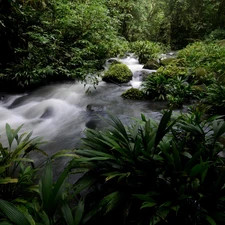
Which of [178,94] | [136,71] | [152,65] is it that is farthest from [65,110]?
[152,65]

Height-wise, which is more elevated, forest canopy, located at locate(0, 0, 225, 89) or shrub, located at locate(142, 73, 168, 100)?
forest canopy, located at locate(0, 0, 225, 89)

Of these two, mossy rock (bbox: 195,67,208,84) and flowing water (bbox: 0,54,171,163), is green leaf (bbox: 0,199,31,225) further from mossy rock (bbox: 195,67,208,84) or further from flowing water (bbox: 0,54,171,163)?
mossy rock (bbox: 195,67,208,84)

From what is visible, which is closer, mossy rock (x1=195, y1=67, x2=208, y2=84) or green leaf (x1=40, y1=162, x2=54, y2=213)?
Result: green leaf (x1=40, y1=162, x2=54, y2=213)

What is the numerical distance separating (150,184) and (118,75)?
7.44m

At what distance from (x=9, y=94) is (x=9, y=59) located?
4.62ft

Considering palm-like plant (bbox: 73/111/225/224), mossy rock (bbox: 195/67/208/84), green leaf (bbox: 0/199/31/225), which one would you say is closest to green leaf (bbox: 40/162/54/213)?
green leaf (bbox: 0/199/31/225)

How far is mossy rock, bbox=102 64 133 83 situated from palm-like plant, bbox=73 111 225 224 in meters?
6.64

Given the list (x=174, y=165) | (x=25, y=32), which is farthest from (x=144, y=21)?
(x=174, y=165)

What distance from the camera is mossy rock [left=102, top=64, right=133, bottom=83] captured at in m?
9.16

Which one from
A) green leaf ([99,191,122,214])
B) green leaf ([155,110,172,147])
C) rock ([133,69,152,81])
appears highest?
green leaf ([155,110,172,147])

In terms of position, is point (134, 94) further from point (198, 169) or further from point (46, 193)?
point (46, 193)

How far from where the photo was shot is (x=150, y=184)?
88.6 inches

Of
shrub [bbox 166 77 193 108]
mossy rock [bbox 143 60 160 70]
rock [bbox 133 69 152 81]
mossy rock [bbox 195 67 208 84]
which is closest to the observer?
shrub [bbox 166 77 193 108]

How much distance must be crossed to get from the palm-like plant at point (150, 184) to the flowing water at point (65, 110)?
78.8 inches
